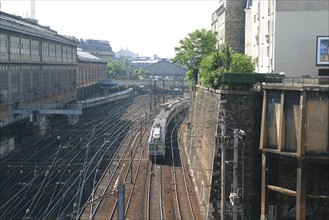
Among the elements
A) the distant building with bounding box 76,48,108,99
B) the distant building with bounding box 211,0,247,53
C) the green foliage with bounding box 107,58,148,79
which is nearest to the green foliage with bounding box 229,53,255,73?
the distant building with bounding box 211,0,247,53

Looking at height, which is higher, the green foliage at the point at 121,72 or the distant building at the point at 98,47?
the distant building at the point at 98,47

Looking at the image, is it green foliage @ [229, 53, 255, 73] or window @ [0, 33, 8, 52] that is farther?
window @ [0, 33, 8, 52]

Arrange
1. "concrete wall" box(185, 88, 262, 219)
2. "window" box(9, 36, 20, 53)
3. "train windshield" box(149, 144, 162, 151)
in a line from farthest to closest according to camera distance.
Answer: "window" box(9, 36, 20, 53), "train windshield" box(149, 144, 162, 151), "concrete wall" box(185, 88, 262, 219)

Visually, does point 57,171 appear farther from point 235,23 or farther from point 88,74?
point 88,74

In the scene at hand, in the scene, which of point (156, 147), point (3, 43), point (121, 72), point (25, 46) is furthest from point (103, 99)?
point (121, 72)

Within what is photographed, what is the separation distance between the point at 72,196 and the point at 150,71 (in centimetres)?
11785

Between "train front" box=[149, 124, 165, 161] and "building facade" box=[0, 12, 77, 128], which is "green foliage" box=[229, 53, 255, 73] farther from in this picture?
"building facade" box=[0, 12, 77, 128]

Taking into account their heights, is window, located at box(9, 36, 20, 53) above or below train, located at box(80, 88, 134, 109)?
above

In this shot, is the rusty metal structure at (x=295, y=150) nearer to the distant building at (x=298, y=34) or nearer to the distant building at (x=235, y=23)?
the distant building at (x=298, y=34)

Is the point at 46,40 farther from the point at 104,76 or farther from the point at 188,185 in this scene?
the point at 104,76

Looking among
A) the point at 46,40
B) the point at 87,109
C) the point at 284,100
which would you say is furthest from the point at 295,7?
the point at 87,109

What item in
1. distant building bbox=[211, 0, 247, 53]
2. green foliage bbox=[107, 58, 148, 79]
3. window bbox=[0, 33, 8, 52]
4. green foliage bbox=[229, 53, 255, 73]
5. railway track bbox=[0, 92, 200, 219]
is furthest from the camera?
green foliage bbox=[107, 58, 148, 79]

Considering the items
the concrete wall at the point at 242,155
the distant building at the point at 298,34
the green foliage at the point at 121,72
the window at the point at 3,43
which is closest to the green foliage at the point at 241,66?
the distant building at the point at 298,34

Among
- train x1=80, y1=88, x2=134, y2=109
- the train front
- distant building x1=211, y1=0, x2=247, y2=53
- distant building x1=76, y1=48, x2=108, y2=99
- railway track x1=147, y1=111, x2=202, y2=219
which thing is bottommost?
railway track x1=147, y1=111, x2=202, y2=219
